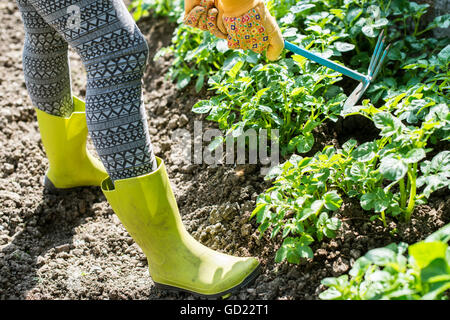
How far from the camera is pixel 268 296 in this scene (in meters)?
1.54

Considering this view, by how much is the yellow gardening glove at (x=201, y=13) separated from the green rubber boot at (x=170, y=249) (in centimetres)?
47

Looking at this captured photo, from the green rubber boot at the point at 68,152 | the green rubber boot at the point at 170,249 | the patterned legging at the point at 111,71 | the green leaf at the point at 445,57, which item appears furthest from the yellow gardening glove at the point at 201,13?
the green leaf at the point at 445,57

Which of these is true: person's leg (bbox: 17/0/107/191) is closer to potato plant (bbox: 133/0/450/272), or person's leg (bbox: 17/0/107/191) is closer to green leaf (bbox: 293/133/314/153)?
potato plant (bbox: 133/0/450/272)

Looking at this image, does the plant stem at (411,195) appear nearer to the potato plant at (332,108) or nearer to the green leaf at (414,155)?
the potato plant at (332,108)

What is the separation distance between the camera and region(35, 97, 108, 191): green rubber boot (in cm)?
193

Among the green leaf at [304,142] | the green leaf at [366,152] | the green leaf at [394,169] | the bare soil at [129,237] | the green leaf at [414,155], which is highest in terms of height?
the green leaf at [414,155]

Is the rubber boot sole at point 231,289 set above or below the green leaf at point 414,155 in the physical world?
→ below

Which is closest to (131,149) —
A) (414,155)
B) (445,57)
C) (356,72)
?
(414,155)

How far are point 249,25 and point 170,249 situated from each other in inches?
28.4

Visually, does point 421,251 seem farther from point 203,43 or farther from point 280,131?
point 203,43

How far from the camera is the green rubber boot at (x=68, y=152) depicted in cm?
193

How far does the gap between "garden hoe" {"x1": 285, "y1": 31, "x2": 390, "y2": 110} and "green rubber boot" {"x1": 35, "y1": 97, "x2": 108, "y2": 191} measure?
831mm

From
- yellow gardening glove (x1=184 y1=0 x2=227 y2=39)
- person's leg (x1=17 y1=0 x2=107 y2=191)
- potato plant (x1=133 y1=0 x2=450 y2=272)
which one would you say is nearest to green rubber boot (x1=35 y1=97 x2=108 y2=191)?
person's leg (x1=17 y1=0 x2=107 y2=191)
